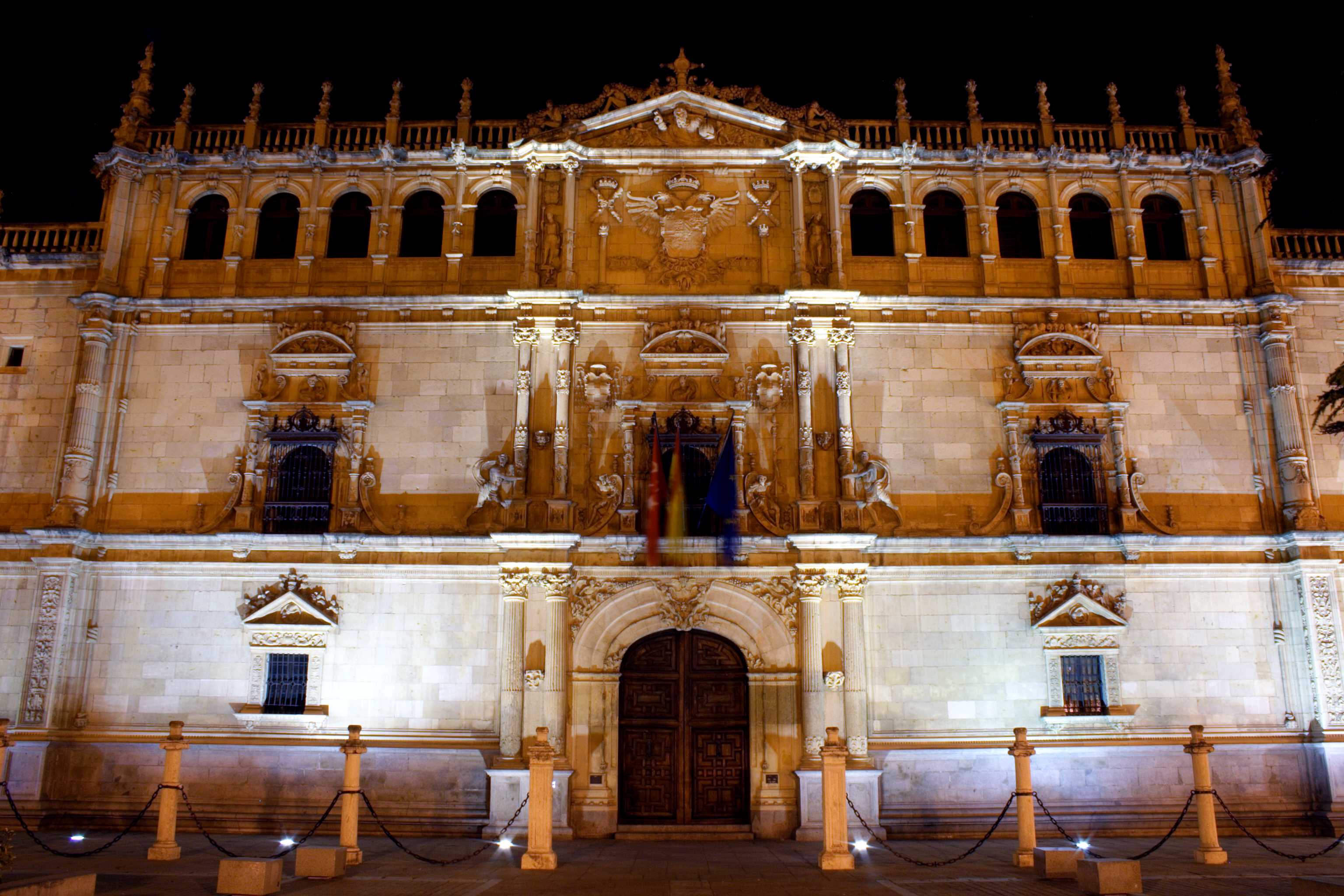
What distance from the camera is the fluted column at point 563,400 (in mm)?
21172

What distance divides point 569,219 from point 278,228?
719 centimetres

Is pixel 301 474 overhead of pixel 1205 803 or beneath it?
overhead

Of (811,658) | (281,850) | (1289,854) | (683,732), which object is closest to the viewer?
(281,850)

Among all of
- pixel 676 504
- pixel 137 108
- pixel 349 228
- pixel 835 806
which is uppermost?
pixel 137 108

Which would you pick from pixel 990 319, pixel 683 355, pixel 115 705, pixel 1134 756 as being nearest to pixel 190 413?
pixel 115 705

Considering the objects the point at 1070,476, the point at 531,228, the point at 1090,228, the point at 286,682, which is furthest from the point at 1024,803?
the point at 531,228

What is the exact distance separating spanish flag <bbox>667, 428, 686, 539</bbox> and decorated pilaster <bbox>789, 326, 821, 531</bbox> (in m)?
2.55

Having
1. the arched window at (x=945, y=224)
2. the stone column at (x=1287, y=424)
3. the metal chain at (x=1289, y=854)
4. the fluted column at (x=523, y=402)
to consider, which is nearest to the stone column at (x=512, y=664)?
the fluted column at (x=523, y=402)

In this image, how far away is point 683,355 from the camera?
2188cm

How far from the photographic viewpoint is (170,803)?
1639 cm

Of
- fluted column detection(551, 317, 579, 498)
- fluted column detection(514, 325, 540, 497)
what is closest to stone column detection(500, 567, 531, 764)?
fluted column detection(514, 325, 540, 497)

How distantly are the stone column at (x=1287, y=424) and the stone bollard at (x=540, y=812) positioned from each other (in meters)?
16.6

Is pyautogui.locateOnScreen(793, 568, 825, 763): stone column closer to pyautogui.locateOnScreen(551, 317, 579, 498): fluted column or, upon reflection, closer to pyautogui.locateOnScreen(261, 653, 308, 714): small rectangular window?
pyautogui.locateOnScreen(551, 317, 579, 498): fluted column

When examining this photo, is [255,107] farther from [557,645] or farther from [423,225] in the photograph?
[557,645]
